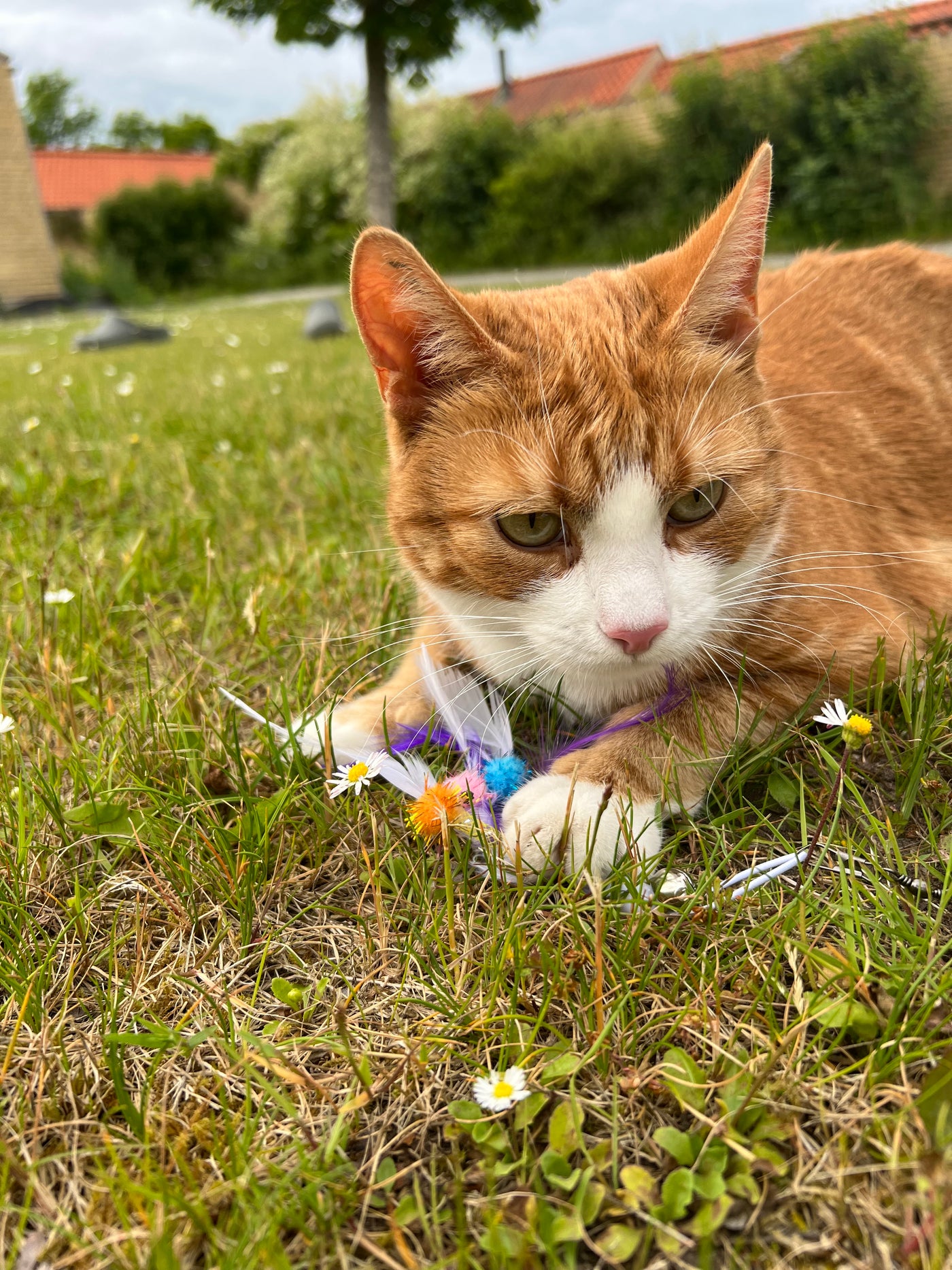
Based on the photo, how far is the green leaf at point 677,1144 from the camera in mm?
999

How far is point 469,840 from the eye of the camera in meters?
1.48

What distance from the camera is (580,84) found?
27328 mm

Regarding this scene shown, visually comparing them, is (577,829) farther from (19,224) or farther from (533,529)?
(19,224)

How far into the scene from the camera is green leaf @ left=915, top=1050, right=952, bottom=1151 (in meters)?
0.94

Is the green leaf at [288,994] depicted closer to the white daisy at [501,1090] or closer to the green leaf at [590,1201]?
the white daisy at [501,1090]

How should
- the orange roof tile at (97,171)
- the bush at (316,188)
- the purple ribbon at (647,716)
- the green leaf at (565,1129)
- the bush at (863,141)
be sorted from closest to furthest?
the green leaf at (565,1129) < the purple ribbon at (647,716) < the bush at (863,141) < the bush at (316,188) < the orange roof tile at (97,171)

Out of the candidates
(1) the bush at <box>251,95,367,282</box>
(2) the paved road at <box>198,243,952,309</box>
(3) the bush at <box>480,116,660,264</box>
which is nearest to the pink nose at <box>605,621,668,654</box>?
(2) the paved road at <box>198,243,952,309</box>

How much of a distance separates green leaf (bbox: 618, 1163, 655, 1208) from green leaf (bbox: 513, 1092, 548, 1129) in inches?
4.6

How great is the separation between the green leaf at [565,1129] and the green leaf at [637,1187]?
6 centimetres

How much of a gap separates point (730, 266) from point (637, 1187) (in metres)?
1.53

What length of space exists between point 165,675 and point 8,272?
2792 centimetres

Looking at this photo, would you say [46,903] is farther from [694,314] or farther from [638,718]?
[694,314]

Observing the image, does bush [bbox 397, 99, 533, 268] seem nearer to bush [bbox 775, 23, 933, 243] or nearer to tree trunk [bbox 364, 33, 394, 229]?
tree trunk [bbox 364, 33, 394, 229]

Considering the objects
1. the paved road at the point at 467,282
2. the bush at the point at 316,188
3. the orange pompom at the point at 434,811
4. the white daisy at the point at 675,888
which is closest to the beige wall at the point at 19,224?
the paved road at the point at 467,282
